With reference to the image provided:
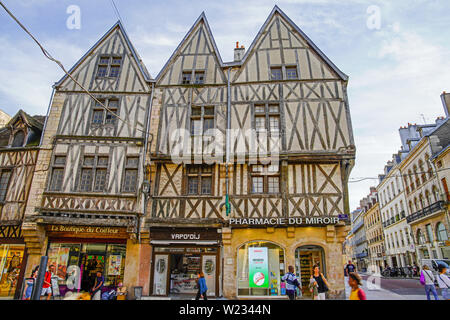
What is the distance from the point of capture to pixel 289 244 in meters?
10.4

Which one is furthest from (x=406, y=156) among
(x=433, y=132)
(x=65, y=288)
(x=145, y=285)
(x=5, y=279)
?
(x=5, y=279)

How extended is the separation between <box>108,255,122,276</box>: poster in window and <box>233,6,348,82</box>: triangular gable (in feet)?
28.3

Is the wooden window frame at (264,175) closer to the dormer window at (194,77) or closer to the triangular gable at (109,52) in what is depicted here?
the dormer window at (194,77)

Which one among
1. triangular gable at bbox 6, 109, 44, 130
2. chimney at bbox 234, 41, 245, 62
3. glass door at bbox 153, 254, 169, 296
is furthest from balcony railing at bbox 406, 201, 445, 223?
triangular gable at bbox 6, 109, 44, 130

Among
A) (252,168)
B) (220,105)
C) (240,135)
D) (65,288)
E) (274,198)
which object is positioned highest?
(220,105)

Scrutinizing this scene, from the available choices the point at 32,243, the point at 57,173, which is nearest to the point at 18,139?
the point at 57,173

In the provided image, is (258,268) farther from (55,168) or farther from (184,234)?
(55,168)

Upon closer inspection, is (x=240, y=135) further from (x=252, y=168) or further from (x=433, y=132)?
(x=433, y=132)

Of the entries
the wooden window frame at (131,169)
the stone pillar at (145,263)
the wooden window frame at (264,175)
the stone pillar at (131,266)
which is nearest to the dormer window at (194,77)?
the wooden window frame at (131,169)

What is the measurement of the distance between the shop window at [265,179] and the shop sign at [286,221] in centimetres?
121

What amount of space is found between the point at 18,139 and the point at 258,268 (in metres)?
11.5

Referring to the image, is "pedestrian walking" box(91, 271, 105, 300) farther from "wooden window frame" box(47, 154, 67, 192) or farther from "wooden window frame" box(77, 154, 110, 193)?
"wooden window frame" box(47, 154, 67, 192)

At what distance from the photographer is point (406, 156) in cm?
2716
